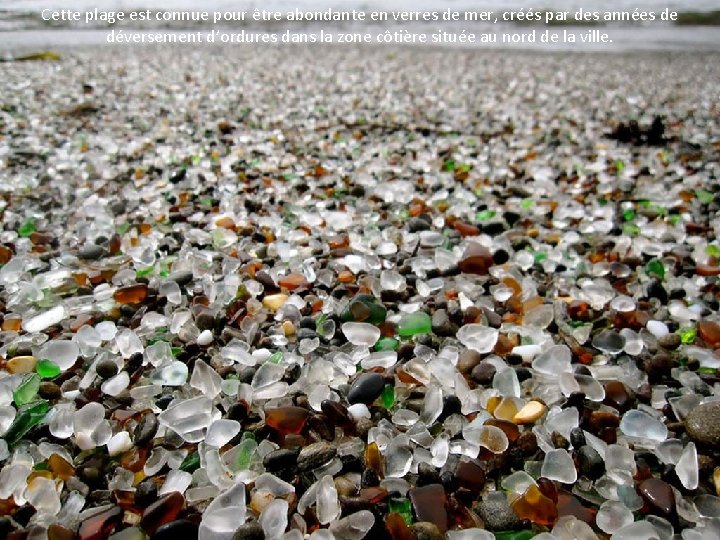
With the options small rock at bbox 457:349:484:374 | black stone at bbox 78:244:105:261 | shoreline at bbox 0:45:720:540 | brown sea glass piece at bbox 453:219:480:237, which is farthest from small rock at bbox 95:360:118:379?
brown sea glass piece at bbox 453:219:480:237

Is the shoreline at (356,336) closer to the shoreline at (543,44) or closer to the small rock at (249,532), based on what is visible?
the small rock at (249,532)

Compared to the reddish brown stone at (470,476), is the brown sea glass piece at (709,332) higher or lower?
higher

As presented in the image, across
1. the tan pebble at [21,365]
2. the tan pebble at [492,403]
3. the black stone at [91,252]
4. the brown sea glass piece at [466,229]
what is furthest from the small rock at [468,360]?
the black stone at [91,252]

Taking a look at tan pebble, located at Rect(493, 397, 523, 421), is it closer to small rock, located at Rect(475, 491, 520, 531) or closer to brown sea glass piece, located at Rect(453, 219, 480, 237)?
small rock, located at Rect(475, 491, 520, 531)

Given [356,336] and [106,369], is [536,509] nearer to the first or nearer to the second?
[356,336]

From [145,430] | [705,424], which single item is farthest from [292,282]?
[705,424]

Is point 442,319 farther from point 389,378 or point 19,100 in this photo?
point 19,100

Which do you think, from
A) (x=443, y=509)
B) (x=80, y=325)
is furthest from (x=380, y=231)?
(x=443, y=509)
